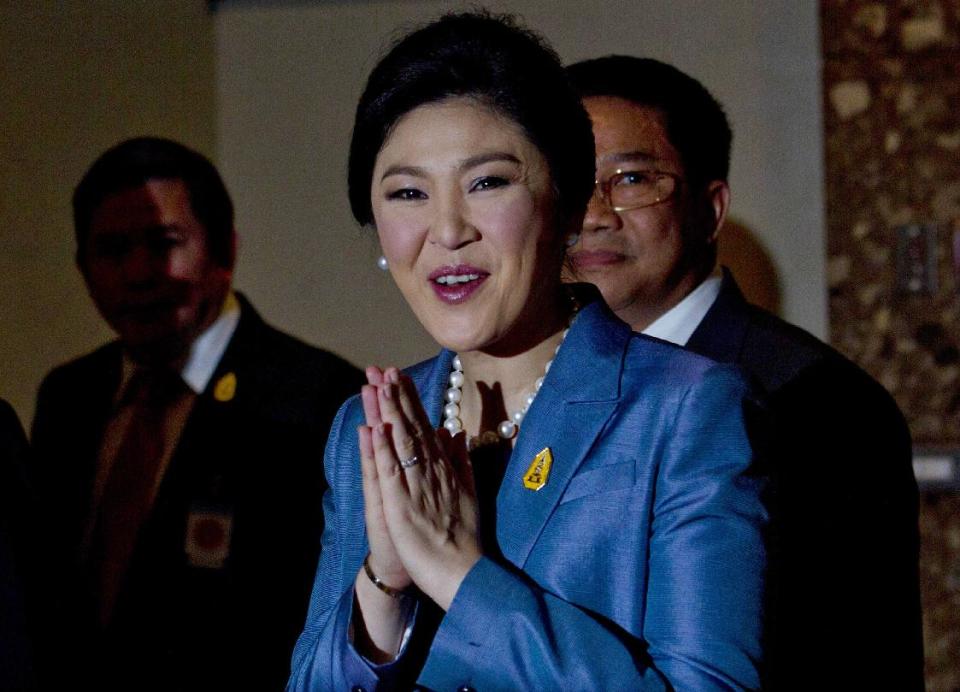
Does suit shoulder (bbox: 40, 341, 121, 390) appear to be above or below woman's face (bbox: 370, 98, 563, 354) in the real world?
below

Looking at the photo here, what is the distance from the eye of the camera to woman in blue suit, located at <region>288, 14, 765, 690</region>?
47.9 inches

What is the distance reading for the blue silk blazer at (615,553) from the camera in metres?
1.20

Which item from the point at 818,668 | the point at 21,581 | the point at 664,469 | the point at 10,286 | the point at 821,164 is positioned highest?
the point at 821,164

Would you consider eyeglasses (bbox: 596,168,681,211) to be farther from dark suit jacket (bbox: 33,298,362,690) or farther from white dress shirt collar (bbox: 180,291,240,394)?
white dress shirt collar (bbox: 180,291,240,394)

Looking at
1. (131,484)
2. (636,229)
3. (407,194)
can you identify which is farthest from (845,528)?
(131,484)

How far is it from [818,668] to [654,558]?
858mm

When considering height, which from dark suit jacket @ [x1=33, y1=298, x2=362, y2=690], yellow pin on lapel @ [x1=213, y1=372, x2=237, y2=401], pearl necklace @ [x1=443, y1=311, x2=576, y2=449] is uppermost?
pearl necklace @ [x1=443, y1=311, x2=576, y2=449]

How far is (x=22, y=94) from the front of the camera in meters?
2.45

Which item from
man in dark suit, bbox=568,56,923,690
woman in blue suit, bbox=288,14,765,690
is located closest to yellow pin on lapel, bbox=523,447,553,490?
woman in blue suit, bbox=288,14,765,690

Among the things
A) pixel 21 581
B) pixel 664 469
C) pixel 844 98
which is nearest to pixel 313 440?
pixel 21 581

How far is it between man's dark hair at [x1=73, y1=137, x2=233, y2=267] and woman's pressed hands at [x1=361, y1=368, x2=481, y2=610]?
133 cm

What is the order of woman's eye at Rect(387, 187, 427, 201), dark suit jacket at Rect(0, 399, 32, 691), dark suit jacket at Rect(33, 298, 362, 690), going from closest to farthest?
woman's eye at Rect(387, 187, 427, 201) → dark suit jacket at Rect(0, 399, 32, 691) → dark suit jacket at Rect(33, 298, 362, 690)

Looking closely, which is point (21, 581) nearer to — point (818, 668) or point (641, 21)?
point (818, 668)

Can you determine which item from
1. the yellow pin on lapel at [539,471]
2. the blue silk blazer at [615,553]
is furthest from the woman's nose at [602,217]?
the yellow pin on lapel at [539,471]
